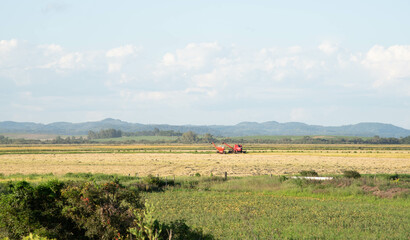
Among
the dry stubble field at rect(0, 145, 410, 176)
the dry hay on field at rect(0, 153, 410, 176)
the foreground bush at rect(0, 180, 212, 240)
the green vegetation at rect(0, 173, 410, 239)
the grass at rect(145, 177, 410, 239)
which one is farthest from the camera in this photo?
the dry stubble field at rect(0, 145, 410, 176)

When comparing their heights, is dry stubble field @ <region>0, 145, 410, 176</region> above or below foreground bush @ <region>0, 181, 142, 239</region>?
below

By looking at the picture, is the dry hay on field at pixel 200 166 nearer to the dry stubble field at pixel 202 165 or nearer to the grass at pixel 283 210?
the dry stubble field at pixel 202 165

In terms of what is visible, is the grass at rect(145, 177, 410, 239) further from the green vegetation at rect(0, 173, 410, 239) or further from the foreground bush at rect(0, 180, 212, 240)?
the foreground bush at rect(0, 180, 212, 240)

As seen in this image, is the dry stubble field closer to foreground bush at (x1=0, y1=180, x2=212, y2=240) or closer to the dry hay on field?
the dry hay on field

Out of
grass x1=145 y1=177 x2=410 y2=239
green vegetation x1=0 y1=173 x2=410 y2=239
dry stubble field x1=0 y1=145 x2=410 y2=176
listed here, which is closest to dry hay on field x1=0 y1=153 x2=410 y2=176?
dry stubble field x1=0 y1=145 x2=410 y2=176

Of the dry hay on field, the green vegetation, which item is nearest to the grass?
the green vegetation

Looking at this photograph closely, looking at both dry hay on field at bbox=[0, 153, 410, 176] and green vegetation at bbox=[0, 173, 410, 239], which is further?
dry hay on field at bbox=[0, 153, 410, 176]

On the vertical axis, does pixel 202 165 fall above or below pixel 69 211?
below

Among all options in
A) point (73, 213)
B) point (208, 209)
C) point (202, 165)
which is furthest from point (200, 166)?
point (73, 213)

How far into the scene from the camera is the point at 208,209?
27.6 m

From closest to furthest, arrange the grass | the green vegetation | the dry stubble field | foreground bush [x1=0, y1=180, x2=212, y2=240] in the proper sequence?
1. foreground bush [x1=0, y1=180, x2=212, y2=240]
2. the green vegetation
3. the grass
4. the dry stubble field

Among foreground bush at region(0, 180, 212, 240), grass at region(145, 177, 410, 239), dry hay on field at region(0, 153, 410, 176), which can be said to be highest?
foreground bush at region(0, 180, 212, 240)

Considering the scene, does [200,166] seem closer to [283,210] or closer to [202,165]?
[202,165]

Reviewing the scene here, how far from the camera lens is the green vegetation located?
14.3 metres
